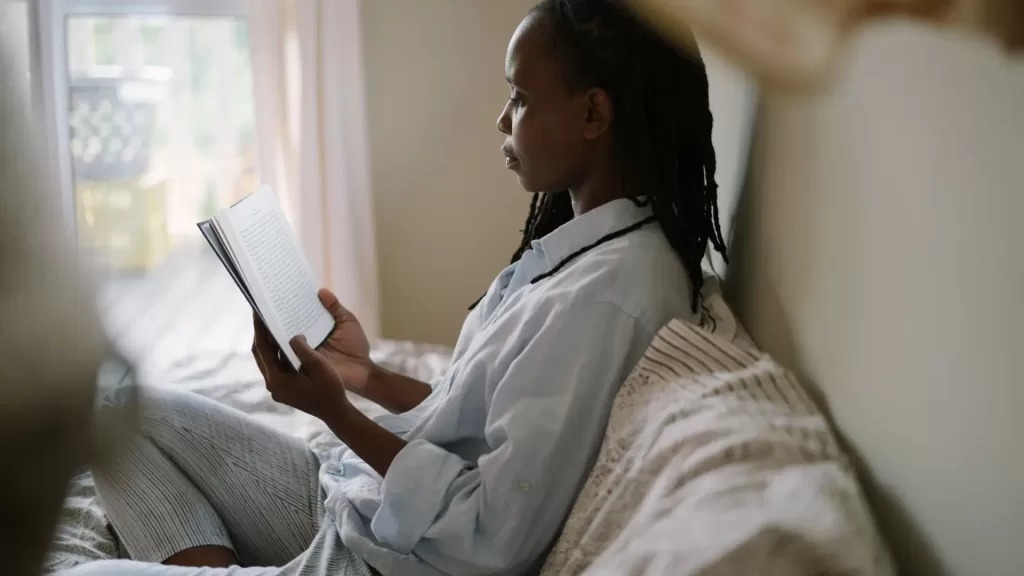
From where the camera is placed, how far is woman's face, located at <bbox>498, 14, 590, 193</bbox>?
0.89 m

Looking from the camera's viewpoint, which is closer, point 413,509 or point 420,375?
point 413,509

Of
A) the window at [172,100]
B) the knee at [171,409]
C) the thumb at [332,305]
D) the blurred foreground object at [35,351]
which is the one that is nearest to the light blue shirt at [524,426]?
the knee at [171,409]

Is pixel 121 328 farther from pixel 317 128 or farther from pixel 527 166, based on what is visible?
pixel 317 128

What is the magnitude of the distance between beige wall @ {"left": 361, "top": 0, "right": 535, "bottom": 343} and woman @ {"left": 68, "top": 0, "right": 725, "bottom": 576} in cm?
111

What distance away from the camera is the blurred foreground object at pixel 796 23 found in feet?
1.41

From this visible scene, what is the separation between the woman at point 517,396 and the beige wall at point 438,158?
1.11 metres

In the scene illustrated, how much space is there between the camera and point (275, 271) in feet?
3.19

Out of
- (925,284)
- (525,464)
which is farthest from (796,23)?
(525,464)

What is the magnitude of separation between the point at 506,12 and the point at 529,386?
1.46m

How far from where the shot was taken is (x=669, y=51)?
0.87m

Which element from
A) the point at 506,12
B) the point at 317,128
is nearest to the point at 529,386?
the point at 317,128

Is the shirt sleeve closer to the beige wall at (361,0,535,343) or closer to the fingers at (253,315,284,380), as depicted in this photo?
the fingers at (253,315,284,380)

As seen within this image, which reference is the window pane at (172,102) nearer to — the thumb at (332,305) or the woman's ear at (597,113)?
the thumb at (332,305)

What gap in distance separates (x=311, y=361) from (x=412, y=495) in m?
0.18
